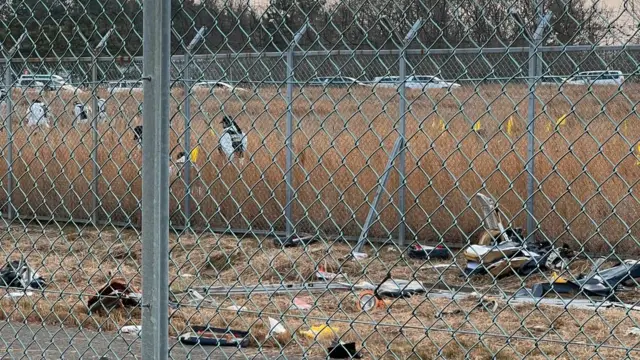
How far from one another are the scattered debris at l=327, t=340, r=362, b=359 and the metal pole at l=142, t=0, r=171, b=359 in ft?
9.21

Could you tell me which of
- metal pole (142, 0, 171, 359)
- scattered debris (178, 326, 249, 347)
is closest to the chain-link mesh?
scattered debris (178, 326, 249, 347)

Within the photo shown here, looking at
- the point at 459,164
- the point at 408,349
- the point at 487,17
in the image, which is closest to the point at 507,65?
the point at 459,164

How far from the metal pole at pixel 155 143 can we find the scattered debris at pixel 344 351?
281cm

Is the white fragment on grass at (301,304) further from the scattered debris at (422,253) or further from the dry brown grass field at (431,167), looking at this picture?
the scattered debris at (422,253)

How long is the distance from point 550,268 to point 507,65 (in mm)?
2651

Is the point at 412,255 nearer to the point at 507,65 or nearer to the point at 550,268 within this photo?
the point at 550,268

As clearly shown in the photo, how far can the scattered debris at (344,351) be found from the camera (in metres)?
5.55

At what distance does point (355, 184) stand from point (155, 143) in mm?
994

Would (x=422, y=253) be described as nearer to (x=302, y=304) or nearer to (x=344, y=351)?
(x=302, y=304)

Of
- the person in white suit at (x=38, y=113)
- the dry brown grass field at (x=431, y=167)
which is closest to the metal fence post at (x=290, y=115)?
the dry brown grass field at (x=431, y=167)

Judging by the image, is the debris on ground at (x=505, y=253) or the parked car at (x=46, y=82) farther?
the debris on ground at (x=505, y=253)

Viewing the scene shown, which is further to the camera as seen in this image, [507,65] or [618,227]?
[507,65]

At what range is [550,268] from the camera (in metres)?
8.85

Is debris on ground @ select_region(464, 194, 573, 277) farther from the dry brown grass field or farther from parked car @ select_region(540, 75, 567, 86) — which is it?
parked car @ select_region(540, 75, 567, 86)
